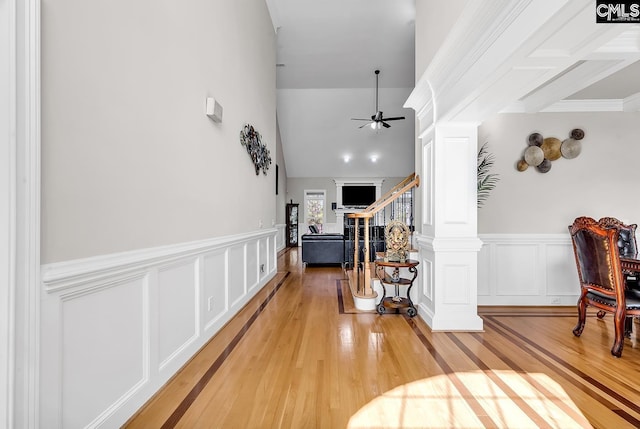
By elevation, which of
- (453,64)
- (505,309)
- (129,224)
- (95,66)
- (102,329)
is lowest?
(505,309)

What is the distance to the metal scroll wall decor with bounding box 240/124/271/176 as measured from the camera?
3.84m

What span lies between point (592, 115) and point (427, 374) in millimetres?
4314

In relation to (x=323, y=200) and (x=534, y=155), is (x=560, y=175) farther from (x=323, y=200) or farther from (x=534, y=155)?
(x=323, y=200)

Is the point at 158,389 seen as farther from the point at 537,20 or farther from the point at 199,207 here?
the point at 537,20

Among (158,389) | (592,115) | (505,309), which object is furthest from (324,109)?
(158,389)

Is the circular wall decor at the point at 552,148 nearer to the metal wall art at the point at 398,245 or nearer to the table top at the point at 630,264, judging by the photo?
the table top at the point at 630,264

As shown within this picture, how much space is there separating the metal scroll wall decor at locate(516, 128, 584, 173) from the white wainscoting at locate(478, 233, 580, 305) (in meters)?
0.96

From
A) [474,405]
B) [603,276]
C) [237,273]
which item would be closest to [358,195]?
[237,273]

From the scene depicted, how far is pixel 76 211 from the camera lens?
4.48 ft

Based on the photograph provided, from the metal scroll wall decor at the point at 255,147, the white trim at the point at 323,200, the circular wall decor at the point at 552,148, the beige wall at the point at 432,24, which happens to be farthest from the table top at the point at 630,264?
the white trim at the point at 323,200

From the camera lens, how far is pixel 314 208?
40.5ft

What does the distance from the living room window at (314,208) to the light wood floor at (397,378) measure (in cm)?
887

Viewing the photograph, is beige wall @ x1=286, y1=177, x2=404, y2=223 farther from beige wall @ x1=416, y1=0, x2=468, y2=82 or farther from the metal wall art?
the metal wall art

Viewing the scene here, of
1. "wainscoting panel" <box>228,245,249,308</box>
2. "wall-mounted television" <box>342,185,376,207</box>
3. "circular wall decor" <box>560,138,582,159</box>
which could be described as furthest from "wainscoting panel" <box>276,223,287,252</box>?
"circular wall decor" <box>560,138,582,159</box>
